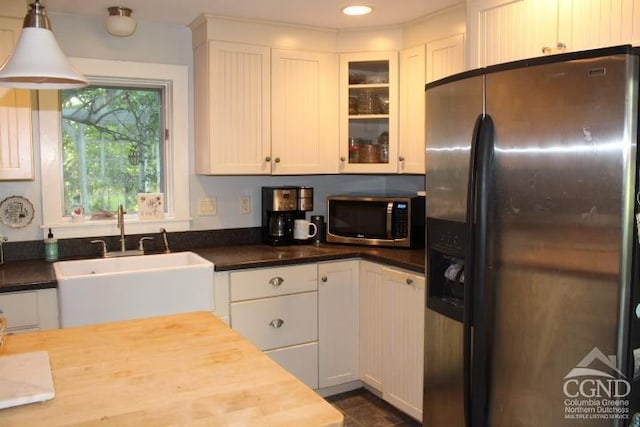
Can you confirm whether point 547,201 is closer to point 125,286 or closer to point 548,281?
point 548,281

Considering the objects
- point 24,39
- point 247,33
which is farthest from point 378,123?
point 24,39

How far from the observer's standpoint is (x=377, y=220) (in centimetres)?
331

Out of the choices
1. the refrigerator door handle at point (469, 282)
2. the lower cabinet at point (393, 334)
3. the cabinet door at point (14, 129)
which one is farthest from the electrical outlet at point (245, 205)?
the refrigerator door handle at point (469, 282)

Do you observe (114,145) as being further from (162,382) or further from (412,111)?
(162,382)

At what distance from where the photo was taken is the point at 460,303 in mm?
2031

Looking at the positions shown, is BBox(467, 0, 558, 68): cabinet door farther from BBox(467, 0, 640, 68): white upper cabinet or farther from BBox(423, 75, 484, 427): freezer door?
BBox(423, 75, 484, 427): freezer door

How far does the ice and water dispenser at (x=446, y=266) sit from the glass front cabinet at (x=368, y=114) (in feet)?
4.18

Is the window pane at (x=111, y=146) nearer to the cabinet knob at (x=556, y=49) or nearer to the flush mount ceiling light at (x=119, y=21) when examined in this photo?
the flush mount ceiling light at (x=119, y=21)

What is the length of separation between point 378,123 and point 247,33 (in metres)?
0.95

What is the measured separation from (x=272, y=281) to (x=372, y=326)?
2.07 ft

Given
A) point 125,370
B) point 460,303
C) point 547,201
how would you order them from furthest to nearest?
point 460,303, point 547,201, point 125,370

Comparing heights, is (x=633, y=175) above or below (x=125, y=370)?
above

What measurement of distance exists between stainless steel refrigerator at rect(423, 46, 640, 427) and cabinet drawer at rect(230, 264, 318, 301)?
118cm

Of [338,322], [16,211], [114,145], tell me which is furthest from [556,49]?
[16,211]
